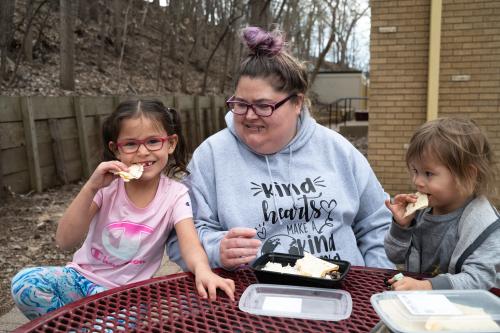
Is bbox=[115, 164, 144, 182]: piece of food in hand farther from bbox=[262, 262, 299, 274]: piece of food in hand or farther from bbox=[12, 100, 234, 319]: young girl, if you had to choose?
bbox=[262, 262, 299, 274]: piece of food in hand

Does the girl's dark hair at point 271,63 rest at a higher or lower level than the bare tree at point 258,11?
lower

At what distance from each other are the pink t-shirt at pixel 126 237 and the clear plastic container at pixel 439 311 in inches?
41.6

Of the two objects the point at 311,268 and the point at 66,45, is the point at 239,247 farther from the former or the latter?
the point at 66,45

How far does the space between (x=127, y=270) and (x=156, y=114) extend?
687 millimetres

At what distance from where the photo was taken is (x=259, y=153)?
7.16 feet

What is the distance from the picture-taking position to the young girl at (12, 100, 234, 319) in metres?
1.91

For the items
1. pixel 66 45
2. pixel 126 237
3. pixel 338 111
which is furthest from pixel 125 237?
pixel 338 111

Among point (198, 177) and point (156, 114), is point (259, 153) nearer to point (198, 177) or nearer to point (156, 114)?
point (198, 177)

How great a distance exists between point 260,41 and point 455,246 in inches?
46.8

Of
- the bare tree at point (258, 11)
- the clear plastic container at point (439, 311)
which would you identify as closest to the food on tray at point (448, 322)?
the clear plastic container at point (439, 311)

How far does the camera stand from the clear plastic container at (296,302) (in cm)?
136

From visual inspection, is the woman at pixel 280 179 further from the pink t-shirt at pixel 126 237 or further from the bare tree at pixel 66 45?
the bare tree at pixel 66 45

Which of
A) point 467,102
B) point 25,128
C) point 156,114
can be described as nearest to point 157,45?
point 25,128

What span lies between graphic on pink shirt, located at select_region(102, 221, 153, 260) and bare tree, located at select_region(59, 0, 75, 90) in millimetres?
9367
